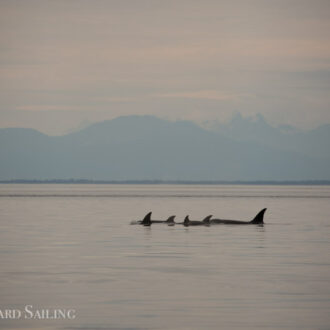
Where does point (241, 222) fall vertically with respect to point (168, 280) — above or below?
above

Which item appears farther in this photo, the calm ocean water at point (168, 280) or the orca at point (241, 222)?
the orca at point (241, 222)

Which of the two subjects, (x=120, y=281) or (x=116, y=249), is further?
(x=116, y=249)

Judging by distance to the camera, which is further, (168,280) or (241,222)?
(241,222)

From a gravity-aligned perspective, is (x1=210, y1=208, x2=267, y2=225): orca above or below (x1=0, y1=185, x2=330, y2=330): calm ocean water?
above

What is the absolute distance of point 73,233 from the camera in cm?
5219

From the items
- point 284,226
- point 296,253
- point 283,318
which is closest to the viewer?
point 283,318

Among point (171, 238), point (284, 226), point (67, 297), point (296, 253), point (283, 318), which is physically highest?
point (284, 226)

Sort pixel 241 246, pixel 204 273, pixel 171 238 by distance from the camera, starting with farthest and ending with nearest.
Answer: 1. pixel 171 238
2. pixel 241 246
3. pixel 204 273

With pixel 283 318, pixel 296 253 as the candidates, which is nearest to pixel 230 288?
pixel 283 318

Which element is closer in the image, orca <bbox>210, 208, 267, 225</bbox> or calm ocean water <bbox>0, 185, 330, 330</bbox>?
calm ocean water <bbox>0, 185, 330, 330</bbox>

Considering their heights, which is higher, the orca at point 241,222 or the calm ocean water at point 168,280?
the orca at point 241,222

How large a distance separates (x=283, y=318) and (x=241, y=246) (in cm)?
2164

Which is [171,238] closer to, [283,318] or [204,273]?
[204,273]

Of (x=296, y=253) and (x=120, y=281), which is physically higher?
(x=296, y=253)
